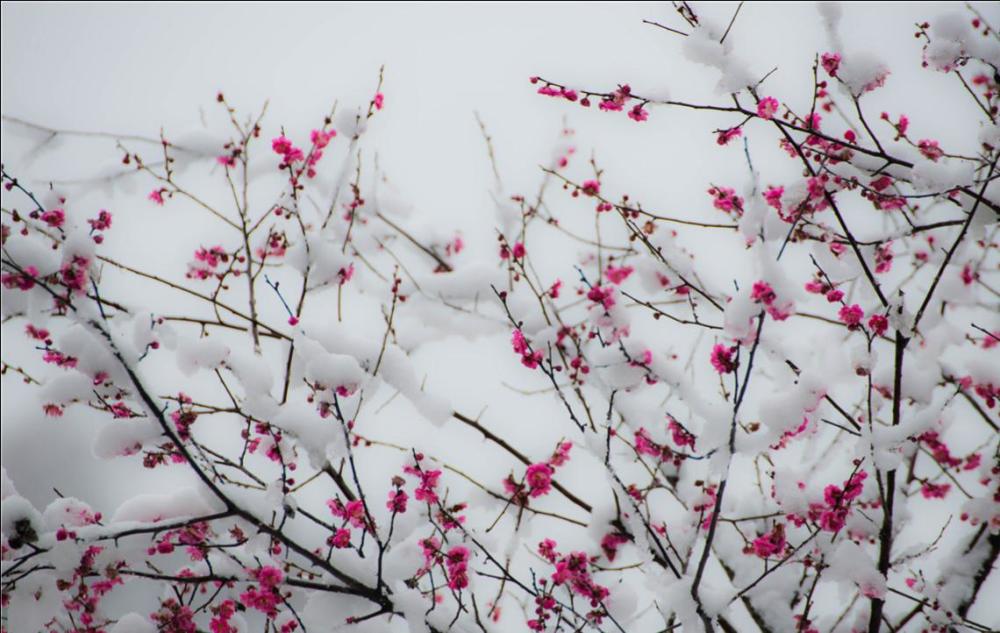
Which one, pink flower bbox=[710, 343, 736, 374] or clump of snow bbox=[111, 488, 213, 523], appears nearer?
pink flower bbox=[710, 343, 736, 374]

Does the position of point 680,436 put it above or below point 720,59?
below

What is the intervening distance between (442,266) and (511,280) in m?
0.80

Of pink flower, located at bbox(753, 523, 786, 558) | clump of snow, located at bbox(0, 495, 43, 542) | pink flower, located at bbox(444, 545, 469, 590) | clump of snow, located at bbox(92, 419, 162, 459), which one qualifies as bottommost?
clump of snow, located at bbox(0, 495, 43, 542)

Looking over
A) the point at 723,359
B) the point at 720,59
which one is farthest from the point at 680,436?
the point at 720,59

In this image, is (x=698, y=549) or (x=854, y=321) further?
(x=698, y=549)

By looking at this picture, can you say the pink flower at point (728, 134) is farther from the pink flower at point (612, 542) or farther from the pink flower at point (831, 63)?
the pink flower at point (612, 542)

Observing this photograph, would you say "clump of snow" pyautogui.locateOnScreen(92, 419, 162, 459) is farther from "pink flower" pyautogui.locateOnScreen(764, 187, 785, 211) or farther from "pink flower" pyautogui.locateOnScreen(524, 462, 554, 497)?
"pink flower" pyautogui.locateOnScreen(764, 187, 785, 211)

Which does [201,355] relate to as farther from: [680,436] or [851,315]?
[851,315]

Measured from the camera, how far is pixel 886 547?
7.63 feet

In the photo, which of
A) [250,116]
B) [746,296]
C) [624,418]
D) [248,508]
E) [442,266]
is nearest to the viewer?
[746,296]

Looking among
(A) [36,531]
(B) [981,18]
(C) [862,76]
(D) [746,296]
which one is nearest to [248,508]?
(A) [36,531]

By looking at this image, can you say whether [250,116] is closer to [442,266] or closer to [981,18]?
[442,266]

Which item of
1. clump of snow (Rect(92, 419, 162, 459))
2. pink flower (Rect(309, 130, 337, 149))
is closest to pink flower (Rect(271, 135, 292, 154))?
pink flower (Rect(309, 130, 337, 149))

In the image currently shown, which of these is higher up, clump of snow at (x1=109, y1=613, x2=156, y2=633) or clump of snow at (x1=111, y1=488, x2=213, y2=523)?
clump of snow at (x1=111, y1=488, x2=213, y2=523)
